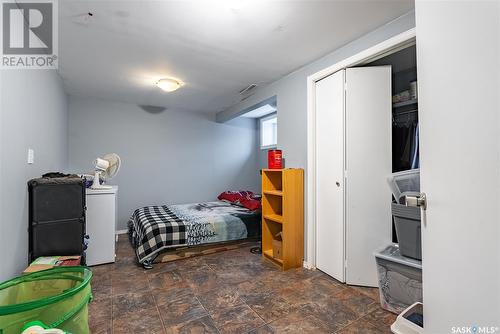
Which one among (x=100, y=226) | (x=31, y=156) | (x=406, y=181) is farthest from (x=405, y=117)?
(x=100, y=226)

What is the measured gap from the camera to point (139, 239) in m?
3.02

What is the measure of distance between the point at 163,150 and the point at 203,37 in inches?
123

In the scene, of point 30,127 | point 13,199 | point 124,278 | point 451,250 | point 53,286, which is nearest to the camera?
point 451,250

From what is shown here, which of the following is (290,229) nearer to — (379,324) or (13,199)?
(379,324)

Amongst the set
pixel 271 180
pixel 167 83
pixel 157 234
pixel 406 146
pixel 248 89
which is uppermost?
pixel 248 89

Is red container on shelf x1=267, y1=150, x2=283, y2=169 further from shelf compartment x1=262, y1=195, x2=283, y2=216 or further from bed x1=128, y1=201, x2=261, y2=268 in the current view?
bed x1=128, y1=201, x2=261, y2=268

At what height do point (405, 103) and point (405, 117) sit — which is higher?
point (405, 103)

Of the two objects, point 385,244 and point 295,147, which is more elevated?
point 295,147

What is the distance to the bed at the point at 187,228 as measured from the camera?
9.34ft

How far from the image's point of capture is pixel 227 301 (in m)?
2.06

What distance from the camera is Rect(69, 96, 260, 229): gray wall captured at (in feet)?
14.1

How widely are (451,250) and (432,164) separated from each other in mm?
301

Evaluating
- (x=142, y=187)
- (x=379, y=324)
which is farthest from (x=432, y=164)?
(x=142, y=187)

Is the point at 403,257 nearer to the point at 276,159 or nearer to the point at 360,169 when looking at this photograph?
the point at 360,169
